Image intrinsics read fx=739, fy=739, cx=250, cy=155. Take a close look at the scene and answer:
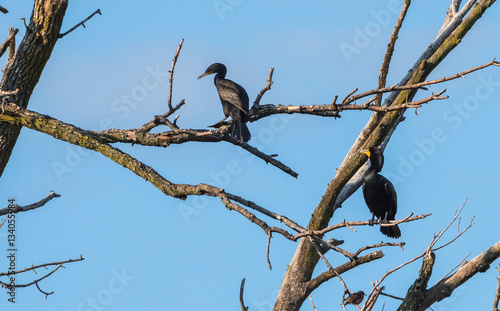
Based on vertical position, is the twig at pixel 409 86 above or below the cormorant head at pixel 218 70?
below

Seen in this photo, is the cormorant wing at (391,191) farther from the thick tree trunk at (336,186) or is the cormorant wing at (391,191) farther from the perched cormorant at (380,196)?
the thick tree trunk at (336,186)

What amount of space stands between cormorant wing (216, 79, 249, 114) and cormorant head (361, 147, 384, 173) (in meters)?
1.52

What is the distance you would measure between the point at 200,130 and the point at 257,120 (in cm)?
A: 80

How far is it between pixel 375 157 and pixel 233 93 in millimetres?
1901

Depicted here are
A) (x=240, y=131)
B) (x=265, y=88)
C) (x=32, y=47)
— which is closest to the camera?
(x=265, y=88)

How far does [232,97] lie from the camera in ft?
29.1

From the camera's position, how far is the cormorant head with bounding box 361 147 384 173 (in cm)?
748

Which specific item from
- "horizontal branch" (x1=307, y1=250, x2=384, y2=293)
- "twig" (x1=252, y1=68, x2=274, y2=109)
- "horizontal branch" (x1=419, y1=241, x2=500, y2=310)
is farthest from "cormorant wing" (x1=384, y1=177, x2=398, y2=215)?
"twig" (x1=252, y1=68, x2=274, y2=109)

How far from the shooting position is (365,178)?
926 cm

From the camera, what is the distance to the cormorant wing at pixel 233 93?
8633mm

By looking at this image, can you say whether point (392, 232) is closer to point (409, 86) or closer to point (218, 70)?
point (218, 70)

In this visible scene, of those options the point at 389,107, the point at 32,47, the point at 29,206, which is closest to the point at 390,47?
the point at 389,107

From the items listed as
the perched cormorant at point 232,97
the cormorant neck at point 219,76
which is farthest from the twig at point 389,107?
the cormorant neck at point 219,76

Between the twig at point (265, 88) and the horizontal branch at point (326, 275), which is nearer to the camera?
the twig at point (265, 88)
